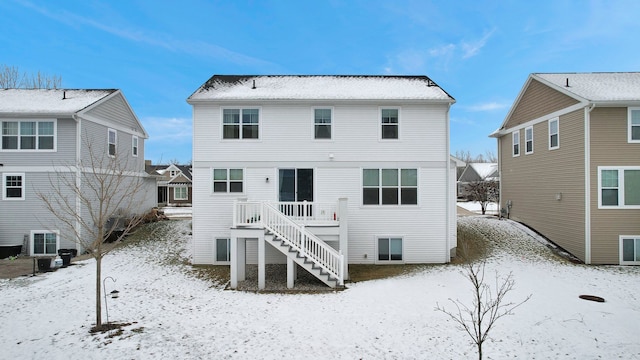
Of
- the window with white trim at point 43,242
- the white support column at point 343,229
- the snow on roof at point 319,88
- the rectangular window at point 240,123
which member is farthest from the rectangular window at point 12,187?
the white support column at point 343,229

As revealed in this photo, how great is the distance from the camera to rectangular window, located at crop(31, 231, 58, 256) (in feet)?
47.8

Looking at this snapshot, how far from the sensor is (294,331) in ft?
23.3

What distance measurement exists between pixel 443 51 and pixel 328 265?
1778 cm

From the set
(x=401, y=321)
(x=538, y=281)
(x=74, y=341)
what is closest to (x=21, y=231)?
(x=74, y=341)

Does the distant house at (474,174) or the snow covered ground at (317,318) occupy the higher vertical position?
the distant house at (474,174)

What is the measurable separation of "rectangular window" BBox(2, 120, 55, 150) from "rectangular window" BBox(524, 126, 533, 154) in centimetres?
2355

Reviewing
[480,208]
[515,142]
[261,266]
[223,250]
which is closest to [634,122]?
[515,142]

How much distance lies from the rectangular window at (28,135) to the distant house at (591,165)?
76.5ft

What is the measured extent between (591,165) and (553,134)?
2437 mm

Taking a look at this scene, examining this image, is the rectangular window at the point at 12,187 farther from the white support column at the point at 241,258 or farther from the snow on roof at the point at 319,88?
the white support column at the point at 241,258

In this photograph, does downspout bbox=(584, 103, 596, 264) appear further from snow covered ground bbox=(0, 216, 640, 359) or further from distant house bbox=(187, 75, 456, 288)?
distant house bbox=(187, 75, 456, 288)

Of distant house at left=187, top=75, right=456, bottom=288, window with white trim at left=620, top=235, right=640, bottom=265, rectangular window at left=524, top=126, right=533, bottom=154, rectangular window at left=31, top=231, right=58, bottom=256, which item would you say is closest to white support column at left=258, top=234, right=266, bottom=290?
distant house at left=187, top=75, right=456, bottom=288

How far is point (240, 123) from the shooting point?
43.8 feet

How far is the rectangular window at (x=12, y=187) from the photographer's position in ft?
47.6
